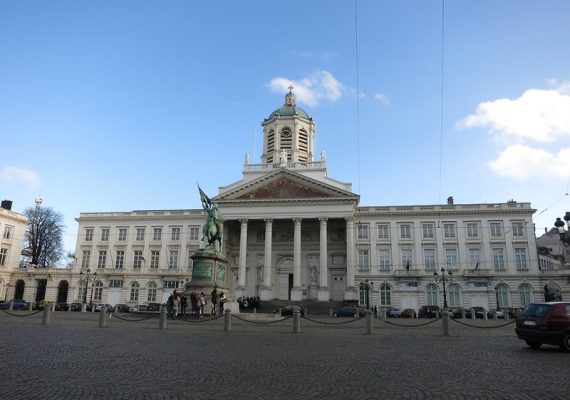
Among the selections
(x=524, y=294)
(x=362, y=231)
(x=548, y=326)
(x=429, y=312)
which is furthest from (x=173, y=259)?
(x=548, y=326)

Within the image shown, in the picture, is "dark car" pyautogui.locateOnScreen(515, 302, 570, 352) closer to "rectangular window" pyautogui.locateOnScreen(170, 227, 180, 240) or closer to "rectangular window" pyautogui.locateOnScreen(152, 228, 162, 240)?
"rectangular window" pyautogui.locateOnScreen(170, 227, 180, 240)

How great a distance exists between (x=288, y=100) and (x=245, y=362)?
63729mm

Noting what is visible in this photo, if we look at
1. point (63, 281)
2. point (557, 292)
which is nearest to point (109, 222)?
point (63, 281)

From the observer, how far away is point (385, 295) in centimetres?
5616

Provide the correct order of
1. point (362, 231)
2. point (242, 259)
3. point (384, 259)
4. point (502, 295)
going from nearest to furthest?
point (502, 295) → point (242, 259) → point (384, 259) → point (362, 231)

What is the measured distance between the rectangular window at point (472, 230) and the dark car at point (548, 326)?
44.4 meters

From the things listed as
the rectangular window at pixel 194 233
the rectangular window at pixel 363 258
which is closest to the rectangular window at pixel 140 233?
the rectangular window at pixel 194 233

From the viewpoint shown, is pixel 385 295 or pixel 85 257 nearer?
pixel 385 295

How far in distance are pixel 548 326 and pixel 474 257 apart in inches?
1769

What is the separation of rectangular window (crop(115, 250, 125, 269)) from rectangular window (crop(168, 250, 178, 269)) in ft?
23.1

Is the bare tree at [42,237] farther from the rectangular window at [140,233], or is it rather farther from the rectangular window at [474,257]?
the rectangular window at [474,257]

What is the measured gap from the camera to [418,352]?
12.9 meters

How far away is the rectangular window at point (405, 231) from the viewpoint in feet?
190

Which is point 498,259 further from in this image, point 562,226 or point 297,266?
point 562,226
